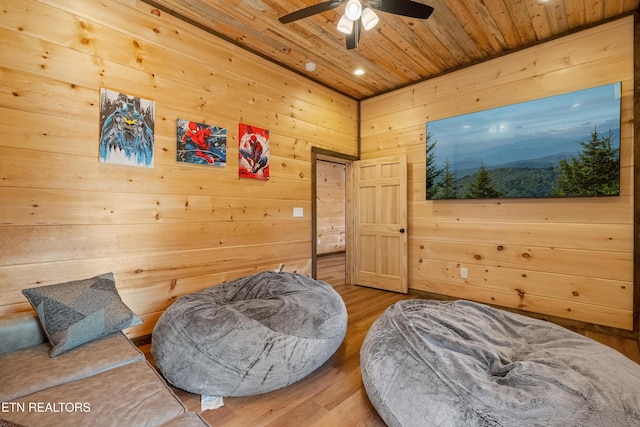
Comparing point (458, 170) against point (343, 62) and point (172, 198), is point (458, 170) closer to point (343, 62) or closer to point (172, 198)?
point (343, 62)

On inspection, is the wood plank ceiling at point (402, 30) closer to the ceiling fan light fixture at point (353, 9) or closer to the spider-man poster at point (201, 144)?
the ceiling fan light fixture at point (353, 9)

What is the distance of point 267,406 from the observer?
1.76 metres

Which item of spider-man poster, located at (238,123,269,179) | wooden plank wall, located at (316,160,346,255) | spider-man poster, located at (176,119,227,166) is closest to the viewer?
spider-man poster, located at (176,119,227,166)

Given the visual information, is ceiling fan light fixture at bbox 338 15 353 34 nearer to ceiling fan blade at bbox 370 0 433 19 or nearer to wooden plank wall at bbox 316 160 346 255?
ceiling fan blade at bbox 370 0 433 19

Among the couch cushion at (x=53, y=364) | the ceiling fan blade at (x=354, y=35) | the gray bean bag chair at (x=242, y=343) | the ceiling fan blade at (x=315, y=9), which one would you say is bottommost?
the gray bean bag chair at (x=242, y=343)

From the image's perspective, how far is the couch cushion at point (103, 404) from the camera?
3.45ft

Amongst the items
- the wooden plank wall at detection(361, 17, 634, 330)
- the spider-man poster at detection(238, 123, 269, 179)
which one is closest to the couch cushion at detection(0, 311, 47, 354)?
the spider-man poster at detection(238, 123, 269, 179)

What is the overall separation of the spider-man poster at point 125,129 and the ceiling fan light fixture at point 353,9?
1852mm

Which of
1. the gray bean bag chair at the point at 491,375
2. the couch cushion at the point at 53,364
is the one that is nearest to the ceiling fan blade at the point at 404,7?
the gray bean bag chair at the point at 491,375

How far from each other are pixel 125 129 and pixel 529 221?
13.6ft

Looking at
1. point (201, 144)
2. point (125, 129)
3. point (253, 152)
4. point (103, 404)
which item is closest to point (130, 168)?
point (125, 129)

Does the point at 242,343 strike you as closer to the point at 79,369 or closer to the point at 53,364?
the point at 79,369

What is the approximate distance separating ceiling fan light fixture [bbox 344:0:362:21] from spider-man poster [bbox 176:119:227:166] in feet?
5.59

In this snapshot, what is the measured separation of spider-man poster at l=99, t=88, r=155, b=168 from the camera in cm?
235
